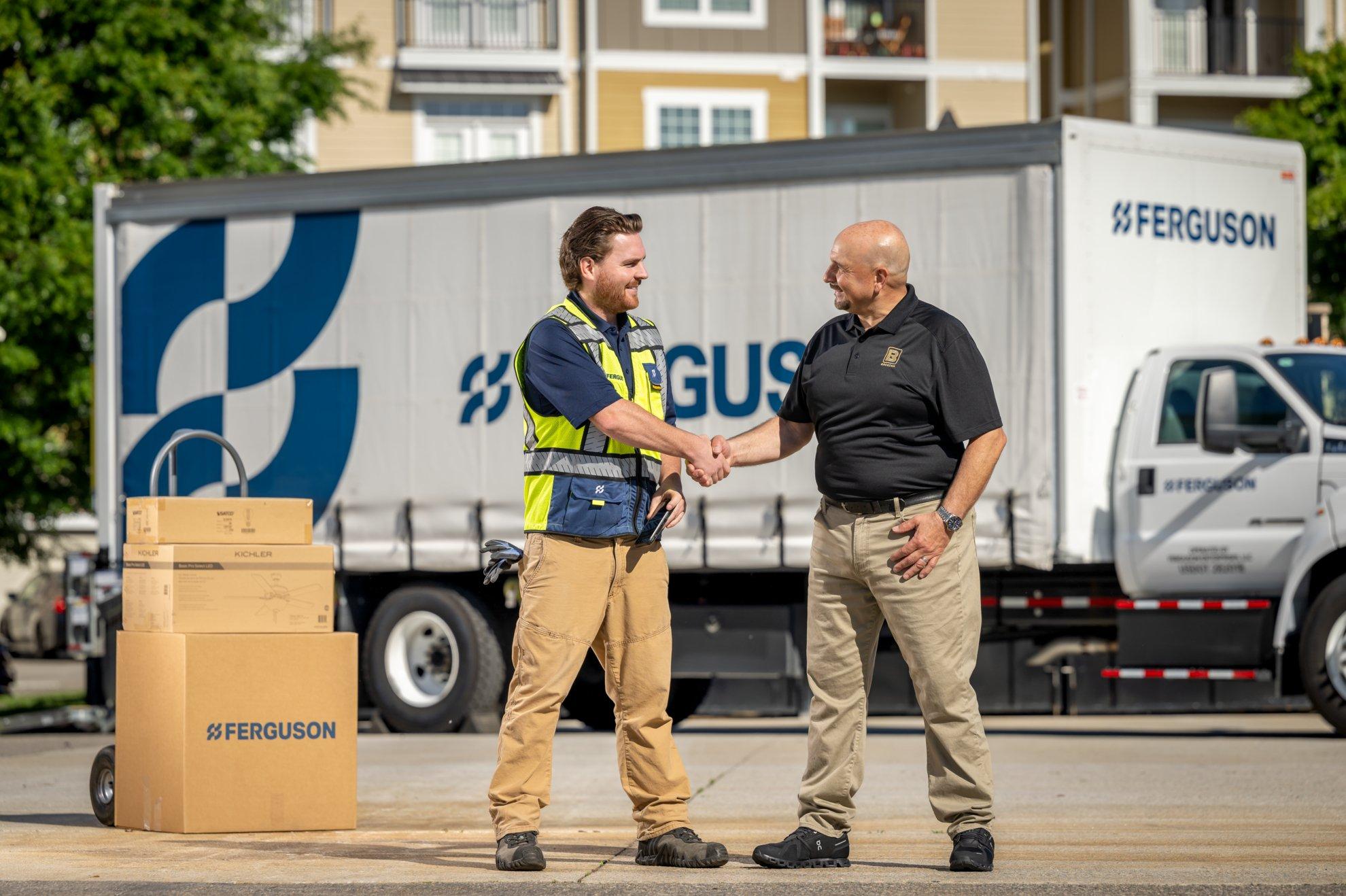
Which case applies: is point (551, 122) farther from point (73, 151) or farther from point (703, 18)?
point (73, 151)

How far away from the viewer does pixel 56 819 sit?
7.69 m

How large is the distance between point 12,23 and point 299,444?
5.52 m

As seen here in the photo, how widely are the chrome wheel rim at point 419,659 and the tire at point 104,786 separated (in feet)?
16.5

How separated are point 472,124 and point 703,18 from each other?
376 cm

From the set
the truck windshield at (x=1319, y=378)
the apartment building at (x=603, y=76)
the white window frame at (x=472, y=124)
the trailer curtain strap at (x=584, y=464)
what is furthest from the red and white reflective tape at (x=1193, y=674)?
the white window frame at (x=472, y=124)

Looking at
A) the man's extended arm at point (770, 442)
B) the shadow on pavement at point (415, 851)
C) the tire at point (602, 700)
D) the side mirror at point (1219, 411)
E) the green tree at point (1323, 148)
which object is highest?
the green tree at point (1323, 148)

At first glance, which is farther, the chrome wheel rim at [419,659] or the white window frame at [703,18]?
the white window frame at [703,18]

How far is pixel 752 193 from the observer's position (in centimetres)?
1177

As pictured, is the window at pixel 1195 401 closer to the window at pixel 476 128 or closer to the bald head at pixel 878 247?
the bald head at pixel 878 247

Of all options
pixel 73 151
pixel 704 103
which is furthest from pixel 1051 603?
pixel 704 103

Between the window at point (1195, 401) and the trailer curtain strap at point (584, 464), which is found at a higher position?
the window at point (1195, 401)

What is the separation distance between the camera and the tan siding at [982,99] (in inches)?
1180

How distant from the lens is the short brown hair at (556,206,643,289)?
20.2 ft

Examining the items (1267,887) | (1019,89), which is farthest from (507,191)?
(1019,89)
